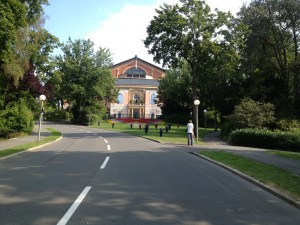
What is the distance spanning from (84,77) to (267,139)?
52.0 metres

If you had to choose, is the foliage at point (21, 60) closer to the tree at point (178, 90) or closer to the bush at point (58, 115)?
the tree at point (178, 90)

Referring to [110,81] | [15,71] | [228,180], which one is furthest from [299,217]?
[110,81]

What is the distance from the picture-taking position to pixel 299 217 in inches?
272

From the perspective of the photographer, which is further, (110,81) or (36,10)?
(110,81)

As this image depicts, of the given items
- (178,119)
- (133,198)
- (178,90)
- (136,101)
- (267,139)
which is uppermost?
(178,90)

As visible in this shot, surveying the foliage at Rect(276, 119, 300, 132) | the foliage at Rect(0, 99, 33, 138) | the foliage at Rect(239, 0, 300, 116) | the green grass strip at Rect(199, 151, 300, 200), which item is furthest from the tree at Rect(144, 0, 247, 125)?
the green grass strip at Rect(199, 151, 300, 200)

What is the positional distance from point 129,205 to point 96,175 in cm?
415

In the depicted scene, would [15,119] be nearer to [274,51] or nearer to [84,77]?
[274,51]

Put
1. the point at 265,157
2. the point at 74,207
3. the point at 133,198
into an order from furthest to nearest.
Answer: the point at 265,157 → the point at 133,198 → the point at 74,207

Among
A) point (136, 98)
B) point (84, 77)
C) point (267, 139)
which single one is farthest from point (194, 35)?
point (136, 98)

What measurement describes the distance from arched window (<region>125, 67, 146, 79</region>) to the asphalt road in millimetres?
96212

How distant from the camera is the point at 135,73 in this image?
108750mm

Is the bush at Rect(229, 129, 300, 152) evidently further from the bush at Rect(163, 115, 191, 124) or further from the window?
the window

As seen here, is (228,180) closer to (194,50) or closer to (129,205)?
(129,205)
